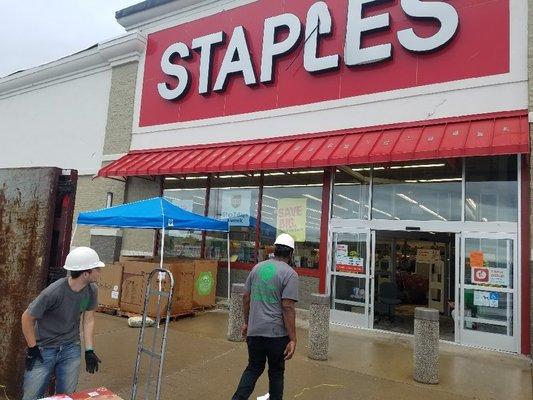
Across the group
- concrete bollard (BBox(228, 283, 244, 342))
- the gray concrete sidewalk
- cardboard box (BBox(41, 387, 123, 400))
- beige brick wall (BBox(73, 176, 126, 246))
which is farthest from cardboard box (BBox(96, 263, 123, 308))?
cardboard box (BBox(41, 387, 123, 400))

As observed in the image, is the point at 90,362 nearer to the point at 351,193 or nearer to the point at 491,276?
the point at 491,276

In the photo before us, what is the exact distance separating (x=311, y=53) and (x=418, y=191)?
4.40 m

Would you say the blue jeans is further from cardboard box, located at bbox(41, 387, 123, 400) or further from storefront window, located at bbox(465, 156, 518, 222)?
storefront window, located at bbox(465, 156, 518, 222)

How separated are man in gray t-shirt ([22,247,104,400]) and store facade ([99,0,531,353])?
6.44 m

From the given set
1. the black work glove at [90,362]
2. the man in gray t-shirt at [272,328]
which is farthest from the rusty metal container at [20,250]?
the man in gray t-shirt at [272,328]

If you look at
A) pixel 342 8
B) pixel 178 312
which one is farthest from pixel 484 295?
pixel 342 8

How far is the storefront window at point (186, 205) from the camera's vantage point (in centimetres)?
1272

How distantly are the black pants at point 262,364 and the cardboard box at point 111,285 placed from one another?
6.19 metres

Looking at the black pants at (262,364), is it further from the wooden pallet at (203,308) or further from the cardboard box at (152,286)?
the wooden pallet at (203,308)

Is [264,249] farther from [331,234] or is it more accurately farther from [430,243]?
[430,243]

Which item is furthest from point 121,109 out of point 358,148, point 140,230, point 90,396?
point 90,396

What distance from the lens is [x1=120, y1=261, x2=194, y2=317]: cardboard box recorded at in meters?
9.41

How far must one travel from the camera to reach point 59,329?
152 inches

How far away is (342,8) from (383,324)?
25.5ft
